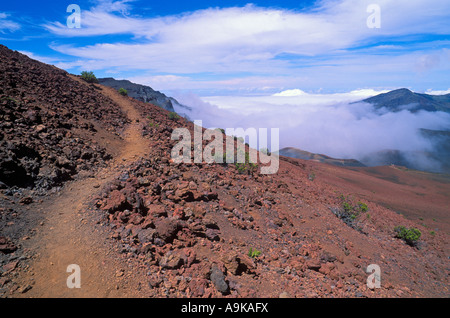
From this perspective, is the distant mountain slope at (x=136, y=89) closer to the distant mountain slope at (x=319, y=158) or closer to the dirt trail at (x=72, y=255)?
the dirt trail at (x=72, y=255)

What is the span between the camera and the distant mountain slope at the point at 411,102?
143000mm

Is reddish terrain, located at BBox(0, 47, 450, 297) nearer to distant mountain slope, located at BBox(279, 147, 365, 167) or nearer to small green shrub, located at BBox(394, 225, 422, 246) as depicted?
small green shrub, located at BBox(394, 225, 422, 246)

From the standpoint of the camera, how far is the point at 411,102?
14738 centimetres

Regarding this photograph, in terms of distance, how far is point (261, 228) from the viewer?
6.45 meters

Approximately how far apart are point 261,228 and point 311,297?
90.2 inches

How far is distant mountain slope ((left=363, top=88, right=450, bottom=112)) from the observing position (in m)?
143

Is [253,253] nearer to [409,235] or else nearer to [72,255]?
[72,255]

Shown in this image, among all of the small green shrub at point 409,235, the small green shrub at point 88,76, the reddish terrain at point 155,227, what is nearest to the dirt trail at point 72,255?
the reddish terrain at point 155,227

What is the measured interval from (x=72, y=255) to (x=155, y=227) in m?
1.56

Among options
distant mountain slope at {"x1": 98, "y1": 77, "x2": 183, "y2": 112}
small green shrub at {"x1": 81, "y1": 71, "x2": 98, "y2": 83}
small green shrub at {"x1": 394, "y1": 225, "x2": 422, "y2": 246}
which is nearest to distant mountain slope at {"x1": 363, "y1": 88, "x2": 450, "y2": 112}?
distant mountain slope at {"x1": 98, "y1": 77, "x2": 183, "y2": 112}

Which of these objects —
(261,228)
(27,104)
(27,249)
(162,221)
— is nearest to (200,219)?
(162,221)

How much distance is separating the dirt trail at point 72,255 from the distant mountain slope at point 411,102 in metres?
183

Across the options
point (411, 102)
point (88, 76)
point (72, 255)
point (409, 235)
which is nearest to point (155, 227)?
point (72, 255)

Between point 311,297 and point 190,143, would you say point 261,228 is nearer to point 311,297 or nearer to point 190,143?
point 311,297
